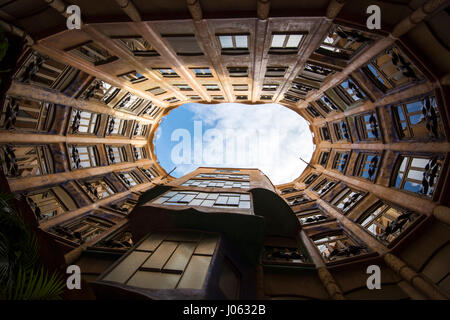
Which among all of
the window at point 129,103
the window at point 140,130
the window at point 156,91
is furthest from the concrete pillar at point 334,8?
the window at point 140,130

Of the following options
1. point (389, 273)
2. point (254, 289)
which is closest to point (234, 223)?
point (254, 289)

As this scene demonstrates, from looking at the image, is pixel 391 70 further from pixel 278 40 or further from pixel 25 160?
pixel 25 160

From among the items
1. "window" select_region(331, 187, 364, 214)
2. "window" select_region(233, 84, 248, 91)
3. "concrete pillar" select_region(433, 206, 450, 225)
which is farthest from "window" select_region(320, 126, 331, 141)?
"concrete pillar" select_region(433, 206, 450, 225)

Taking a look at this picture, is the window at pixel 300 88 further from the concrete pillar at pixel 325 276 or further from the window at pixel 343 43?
the concrete pillar at pixel 325 276

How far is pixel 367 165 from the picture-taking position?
1529cm

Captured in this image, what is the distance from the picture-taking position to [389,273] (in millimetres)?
8430

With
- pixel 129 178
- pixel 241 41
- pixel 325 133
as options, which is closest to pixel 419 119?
pixel 241 41

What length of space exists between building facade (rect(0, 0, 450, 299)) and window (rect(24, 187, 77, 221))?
83 millimetres

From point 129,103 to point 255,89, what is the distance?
13184mm

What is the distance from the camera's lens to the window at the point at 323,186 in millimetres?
19083

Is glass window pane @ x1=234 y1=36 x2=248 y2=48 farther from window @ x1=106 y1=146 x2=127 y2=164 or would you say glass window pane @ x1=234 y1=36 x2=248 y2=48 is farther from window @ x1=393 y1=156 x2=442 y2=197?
window @ x1=106 y1=146 x2=127 y2=164

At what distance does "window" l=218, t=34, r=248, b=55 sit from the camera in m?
11.5
